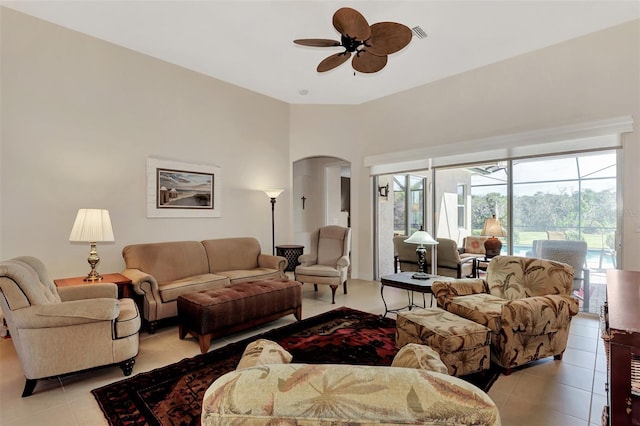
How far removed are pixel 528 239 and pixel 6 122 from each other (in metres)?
6.49

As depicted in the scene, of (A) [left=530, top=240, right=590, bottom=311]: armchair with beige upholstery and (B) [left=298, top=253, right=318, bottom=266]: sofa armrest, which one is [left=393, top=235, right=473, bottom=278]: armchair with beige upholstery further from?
(B) [left=298, top=253, right=318, bottom=266]: sofa armrest

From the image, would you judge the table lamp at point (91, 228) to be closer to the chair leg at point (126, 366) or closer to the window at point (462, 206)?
the chair leg at point (126, 366)

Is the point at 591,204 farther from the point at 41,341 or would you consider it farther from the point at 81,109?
the point at 81,109

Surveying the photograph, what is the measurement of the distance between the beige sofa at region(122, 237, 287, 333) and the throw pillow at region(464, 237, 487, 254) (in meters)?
2.98

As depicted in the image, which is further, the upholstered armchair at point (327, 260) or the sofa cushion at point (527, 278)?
the upholstered armchair at point (327, 260)

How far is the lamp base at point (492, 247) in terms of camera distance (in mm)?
4582

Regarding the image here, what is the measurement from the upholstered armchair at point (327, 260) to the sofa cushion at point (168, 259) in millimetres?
1458

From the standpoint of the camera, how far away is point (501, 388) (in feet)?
7.44

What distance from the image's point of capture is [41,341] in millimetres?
2188

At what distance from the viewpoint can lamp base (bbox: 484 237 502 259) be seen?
458 centimetres

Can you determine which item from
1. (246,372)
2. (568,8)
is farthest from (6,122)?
(568,8)

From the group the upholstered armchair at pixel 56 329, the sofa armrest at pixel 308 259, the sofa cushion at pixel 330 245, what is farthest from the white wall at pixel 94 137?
the sofa cushion at pixel 330 245

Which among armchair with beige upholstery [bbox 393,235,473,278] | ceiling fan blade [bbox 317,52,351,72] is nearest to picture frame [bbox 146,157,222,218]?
ceiling fan blade [bbox 317,52,351,72]

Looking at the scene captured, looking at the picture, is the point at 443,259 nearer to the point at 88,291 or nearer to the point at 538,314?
the point at 538,314
